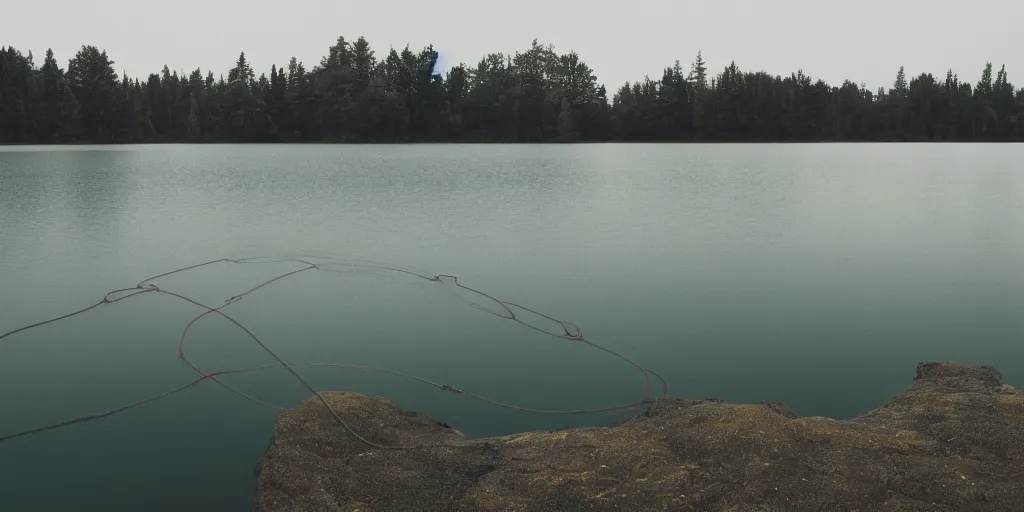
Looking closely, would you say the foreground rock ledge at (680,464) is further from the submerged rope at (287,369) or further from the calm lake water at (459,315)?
the calm lake water at (459,315)

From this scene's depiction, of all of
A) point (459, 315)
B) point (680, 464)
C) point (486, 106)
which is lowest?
point (680, 464)

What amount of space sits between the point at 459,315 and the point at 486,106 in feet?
285

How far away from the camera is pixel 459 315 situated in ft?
30.7

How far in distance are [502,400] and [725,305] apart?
13.7 feet

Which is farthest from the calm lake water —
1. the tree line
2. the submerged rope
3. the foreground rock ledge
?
the tree line

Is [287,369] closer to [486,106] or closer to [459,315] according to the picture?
[459,315]

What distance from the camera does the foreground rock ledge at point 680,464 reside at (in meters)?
4.39

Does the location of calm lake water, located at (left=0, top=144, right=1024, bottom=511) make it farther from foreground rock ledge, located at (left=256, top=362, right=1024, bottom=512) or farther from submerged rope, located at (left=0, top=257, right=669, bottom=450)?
foreground rock ledge, located at (left=256, top=362, right=1024, bottom=512)

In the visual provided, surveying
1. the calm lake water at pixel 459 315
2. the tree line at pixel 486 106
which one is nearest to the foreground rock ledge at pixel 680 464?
the calm lake water at pixel 459 315

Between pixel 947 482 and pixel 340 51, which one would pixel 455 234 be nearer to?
pixel 947 482

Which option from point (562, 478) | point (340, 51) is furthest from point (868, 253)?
point (340, 51)

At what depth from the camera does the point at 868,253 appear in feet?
44.3

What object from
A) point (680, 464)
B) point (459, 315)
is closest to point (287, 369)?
point (459, 315)

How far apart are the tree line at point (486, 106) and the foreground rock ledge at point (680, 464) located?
88.8m
